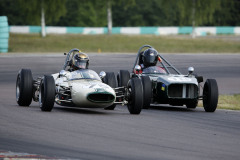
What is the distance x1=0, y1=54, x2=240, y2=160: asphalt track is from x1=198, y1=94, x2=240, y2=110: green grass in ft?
3.65

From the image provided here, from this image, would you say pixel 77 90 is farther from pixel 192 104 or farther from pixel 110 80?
pixel 192 104

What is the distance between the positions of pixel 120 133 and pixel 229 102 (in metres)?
7.34

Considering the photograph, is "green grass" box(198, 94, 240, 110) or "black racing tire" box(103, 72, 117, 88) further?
"green grass" box(198, 94, 240, 110)

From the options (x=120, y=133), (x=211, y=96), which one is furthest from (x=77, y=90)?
(x=211, y=96)

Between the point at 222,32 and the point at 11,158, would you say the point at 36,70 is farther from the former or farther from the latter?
the point at 222,32

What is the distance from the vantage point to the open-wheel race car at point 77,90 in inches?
474

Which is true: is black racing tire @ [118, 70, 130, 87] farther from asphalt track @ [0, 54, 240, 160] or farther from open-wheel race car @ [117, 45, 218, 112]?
asphalt track @ [0, 54, 240, 160]

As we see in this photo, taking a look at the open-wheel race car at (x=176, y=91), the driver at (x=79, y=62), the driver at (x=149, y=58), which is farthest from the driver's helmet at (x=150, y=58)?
the driver at (x=79, y=62)

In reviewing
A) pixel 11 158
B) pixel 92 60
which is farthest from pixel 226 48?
pixel 11 158

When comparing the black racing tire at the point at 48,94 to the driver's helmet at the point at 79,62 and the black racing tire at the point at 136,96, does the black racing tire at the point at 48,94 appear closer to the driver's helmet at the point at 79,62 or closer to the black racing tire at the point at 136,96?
the driver's helmet at the point at 79,62

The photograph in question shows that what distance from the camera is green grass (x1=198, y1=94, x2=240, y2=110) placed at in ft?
50.7

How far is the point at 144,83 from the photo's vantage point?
44.3 ft

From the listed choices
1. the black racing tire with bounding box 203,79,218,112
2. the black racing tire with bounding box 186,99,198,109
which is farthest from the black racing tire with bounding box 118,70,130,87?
the black racing tire with bounding box 203,79,218,112

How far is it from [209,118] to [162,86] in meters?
1.79
